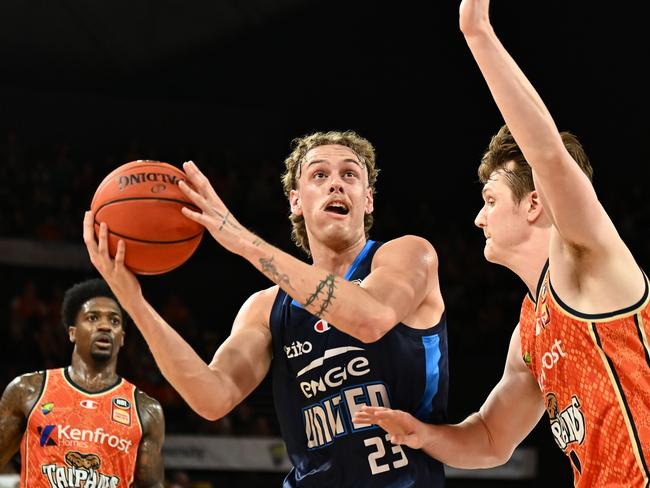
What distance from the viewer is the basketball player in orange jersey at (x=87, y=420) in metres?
5.16

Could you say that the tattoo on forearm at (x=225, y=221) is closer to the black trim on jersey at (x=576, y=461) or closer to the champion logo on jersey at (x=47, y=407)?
the black trim on jersey at (x=576, y=461)

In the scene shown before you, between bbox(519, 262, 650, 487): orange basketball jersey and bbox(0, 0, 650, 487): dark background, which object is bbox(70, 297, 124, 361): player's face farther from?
bbox(0, 0, 650, 487): dark background

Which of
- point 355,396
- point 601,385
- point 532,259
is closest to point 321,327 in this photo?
point 355,396

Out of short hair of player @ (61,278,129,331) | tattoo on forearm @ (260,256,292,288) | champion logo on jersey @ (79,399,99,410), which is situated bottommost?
tattoo on forearm @ (260,256,292,288)

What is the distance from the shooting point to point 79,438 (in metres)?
5.21

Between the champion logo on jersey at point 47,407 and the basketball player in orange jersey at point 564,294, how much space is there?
275 centimetres

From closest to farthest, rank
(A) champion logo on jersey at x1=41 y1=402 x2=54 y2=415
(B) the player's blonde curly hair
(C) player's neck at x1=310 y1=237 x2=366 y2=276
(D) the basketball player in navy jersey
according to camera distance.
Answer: (D) the basketball player in navy jersey, (C) player's neck at x1=310 y1=237 x2=366 y2=276, (B) the player's blonde curly hair, (A) champion logo on jersey at x1=41 y1=402 x2=54 y2=415

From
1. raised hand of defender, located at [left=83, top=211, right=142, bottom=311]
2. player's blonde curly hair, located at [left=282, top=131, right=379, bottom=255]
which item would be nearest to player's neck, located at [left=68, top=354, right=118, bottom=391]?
player's blonde curly hair, located at [left=282, top=131, right=379, bottom=255]

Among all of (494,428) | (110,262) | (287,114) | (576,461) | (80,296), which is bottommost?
(576,461)

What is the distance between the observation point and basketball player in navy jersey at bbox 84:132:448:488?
9.80 feet

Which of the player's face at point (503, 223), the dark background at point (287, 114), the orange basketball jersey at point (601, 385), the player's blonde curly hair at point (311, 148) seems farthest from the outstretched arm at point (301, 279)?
the dark background at point (287, 114)

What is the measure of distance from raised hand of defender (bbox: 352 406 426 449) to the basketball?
857 mm

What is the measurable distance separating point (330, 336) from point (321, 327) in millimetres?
63

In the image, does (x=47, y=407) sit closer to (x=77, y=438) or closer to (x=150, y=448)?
(x=77, y=438)
